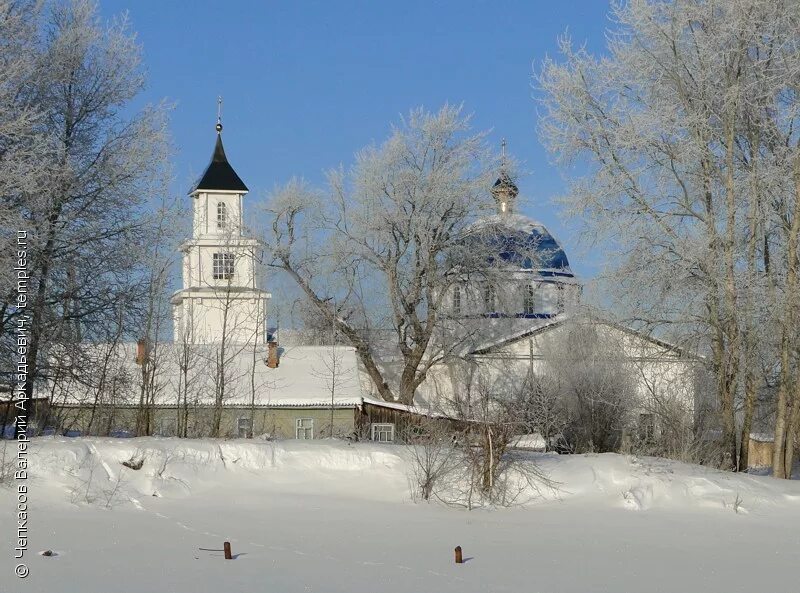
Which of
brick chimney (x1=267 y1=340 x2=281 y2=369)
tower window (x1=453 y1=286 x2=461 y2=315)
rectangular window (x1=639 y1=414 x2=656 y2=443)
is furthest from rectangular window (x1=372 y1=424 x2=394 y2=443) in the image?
rectangular window (x1=639 y1=414 x2=656 y2=443)

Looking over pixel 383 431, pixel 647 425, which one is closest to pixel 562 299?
pixel 647 425

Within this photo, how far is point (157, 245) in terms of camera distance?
69.0ft

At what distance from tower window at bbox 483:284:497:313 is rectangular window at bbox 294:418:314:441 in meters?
8.61

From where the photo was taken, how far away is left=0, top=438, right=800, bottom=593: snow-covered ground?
11.9m

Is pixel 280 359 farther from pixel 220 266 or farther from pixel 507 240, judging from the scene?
pixel 220 266

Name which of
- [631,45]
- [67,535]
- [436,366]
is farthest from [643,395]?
[67,535]

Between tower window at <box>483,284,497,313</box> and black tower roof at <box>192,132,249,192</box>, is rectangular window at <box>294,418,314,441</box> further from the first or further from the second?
black tower roof at <box>192,132,249,192</box>

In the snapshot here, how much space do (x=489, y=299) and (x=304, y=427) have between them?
361 inches

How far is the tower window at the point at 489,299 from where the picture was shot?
3990 centimetres

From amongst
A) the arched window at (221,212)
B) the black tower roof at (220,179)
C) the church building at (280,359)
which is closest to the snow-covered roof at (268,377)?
the church building at (280,359)

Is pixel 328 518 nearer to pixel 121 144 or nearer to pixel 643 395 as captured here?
pixel 121 144

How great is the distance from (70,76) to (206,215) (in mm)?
30513

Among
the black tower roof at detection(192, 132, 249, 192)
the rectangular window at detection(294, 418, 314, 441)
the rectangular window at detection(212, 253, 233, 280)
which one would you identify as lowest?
the rectangular window at detection(294, 418, 314, 441)

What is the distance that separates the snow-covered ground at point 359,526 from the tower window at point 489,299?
2195 centimetres
